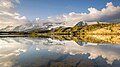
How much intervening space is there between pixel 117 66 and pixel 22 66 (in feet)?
56.7

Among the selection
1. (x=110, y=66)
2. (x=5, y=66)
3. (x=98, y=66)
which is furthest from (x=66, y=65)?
(x=5, y=66)

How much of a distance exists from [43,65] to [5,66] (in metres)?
6.76

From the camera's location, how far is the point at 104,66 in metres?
36.0

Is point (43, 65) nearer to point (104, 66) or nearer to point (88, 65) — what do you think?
point (88, 65)

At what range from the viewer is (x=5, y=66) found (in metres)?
35.0

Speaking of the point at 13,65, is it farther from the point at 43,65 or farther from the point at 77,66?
the point at 77,66

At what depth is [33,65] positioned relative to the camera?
36.1 m

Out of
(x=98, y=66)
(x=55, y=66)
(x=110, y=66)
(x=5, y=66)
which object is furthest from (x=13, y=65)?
(x=110, y=66)

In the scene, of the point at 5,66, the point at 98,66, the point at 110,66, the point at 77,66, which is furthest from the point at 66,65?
the point at 5,66

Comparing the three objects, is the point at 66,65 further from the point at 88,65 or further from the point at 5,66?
the point at 5,66

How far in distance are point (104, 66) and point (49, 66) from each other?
10152mm

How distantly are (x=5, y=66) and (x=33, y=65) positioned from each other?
498 cm

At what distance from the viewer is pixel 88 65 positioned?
3628cm

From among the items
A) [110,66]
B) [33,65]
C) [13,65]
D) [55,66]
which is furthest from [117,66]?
[13,65]
